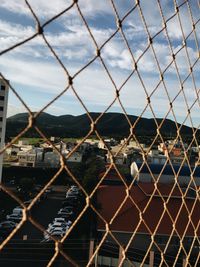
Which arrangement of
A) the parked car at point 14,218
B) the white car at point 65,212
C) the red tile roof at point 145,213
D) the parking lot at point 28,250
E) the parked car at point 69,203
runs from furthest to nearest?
1. the parked car at point 69,203
2. the white car at point 65,212
3. the parked car at point 14,218
4. the red tile roof at point 145,213
5. the parking lot at point 28,250

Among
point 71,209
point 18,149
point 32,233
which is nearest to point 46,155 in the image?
point 18,149

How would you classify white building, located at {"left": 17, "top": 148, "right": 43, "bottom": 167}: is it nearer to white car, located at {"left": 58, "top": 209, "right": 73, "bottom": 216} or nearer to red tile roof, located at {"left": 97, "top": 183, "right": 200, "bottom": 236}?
white car, located at {"left": 58, "top": 209, "right": 73, "bottom": 216}

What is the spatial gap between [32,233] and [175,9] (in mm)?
4802

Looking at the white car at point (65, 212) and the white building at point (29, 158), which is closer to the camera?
the white car at point (65, 212)

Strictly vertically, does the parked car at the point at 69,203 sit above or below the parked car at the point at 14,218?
above

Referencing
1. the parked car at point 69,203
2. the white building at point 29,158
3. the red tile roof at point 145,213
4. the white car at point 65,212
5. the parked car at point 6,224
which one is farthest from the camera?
the white building at point 29,158

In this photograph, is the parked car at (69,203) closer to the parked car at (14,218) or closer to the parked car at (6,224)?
the parked car at (14,218)

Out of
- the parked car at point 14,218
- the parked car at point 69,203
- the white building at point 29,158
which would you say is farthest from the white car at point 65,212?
the white building at point 29,158

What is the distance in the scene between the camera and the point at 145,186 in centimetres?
693

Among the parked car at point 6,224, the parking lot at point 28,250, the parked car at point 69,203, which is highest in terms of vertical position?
the parked car at point 69,203

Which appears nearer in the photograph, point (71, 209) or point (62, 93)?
point (62, 93)

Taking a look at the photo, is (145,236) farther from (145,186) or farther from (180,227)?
(145,186)

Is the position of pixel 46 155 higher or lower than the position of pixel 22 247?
higher

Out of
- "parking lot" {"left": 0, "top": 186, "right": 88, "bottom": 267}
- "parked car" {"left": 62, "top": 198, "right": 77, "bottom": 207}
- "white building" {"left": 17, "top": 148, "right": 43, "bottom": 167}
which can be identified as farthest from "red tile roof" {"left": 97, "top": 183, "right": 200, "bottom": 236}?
"white building" {"left": 17, "top": 148, "right": 43, "bottom": 167}
